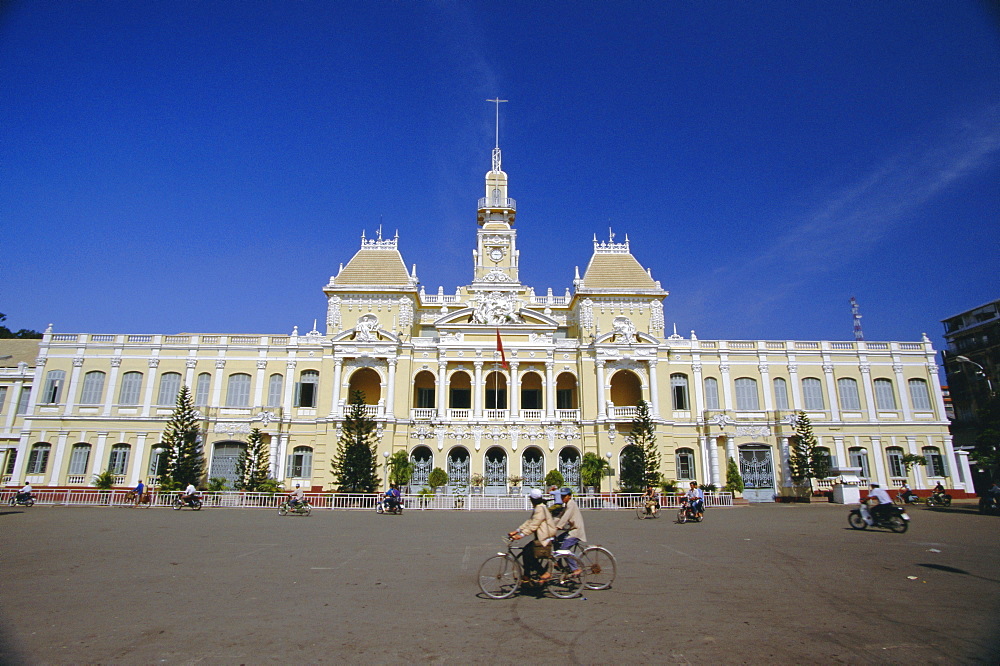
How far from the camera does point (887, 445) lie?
36.4 meters

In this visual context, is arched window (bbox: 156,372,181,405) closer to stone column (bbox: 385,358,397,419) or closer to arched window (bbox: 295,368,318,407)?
arched window (bbox: 295,368,318,407)

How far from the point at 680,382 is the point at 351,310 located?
2150cm

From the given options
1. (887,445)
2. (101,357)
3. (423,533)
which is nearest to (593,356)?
(887,445)

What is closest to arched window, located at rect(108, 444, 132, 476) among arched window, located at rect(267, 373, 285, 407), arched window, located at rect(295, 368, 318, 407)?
arched window, located at rect(267, 373, 285, 407)

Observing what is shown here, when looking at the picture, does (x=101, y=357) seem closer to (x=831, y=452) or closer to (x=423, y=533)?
(x=423, y=533)

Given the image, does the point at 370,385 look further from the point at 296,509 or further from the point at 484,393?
the point at 296,509

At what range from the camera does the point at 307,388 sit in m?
37.0

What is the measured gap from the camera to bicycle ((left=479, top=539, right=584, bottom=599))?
319 inches

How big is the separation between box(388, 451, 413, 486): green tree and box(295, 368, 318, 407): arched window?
6733 millimetres

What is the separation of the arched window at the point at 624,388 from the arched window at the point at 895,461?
15.8 meters

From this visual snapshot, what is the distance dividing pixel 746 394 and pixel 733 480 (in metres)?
6.67

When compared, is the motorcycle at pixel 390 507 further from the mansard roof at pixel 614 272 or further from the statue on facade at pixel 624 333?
the mansard roof at pixel 614 272

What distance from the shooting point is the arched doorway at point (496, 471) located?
33.2 meters

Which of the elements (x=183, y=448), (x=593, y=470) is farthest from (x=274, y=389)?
(x=593, y=470)
